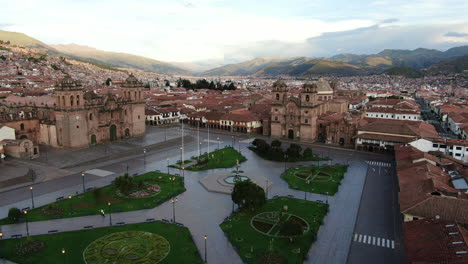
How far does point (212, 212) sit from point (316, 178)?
16.9 meters

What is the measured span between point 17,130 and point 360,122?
62.5 metres

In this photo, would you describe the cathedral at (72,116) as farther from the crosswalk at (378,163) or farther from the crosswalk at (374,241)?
the crosswalk at (374,241)

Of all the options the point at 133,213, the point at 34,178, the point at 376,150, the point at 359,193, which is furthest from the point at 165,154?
the point at 376,150

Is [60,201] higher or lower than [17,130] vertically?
lower

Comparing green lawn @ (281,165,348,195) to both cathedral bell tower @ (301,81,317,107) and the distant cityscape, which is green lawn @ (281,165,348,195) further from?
cathedral bell tower @ (301,81,317,107)

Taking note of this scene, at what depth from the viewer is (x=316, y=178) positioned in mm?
43688

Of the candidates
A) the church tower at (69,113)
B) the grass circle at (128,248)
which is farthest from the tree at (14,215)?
the church tower at (69,113)

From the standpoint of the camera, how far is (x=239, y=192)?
31.2 m

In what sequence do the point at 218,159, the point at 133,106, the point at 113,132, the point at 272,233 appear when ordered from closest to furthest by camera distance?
the point at 272,233 → the point at 218,159 → the point at 113,132 → the point at 133,106

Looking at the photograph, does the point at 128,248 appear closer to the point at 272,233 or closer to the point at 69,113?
the point at 272,233

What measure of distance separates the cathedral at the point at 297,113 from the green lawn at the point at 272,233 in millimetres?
32621

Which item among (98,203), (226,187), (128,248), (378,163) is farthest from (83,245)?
(378,163)

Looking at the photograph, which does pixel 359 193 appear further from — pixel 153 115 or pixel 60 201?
pixel 153 115

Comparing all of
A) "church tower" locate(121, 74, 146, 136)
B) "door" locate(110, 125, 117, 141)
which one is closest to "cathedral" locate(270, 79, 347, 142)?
"church tower" locate(121, 74, 146, 136)
